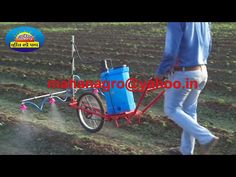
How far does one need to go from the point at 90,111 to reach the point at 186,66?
187 centimetres

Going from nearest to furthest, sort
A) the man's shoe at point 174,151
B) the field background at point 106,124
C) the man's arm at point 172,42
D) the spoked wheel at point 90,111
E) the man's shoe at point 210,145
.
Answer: the man's arm at point 172,42 → the man's shoe at point 210,145 → the man's shoe at point 174,151 → the field background at point 106,124 → the spoked wheel at point 90,111

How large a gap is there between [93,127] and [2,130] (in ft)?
4.39

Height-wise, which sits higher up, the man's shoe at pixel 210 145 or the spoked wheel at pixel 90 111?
the spoked wheel at pixel 90 111

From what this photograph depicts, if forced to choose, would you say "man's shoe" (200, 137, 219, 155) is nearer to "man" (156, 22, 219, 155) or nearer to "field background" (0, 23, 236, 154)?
"man" (156, 22, 219, 155)

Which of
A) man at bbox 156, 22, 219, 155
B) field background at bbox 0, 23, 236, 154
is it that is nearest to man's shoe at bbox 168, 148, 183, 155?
field background at bbox 0, 23, 236, 154

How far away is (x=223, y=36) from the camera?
1457cm

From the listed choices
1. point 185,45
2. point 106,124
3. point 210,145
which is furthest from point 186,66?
point 106,124

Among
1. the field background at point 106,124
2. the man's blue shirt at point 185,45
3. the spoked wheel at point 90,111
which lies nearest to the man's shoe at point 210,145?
the field background at point 106,124

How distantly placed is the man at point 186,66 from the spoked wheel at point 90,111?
1.39 m

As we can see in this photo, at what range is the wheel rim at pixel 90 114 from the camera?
5.49 metres

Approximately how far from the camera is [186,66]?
408cm

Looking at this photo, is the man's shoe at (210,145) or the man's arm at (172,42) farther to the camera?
the man's shoe at (210,145)

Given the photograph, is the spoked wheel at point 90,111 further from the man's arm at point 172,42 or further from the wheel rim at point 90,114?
the man's arm at point 172,42

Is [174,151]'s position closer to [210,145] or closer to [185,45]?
[210,145]
